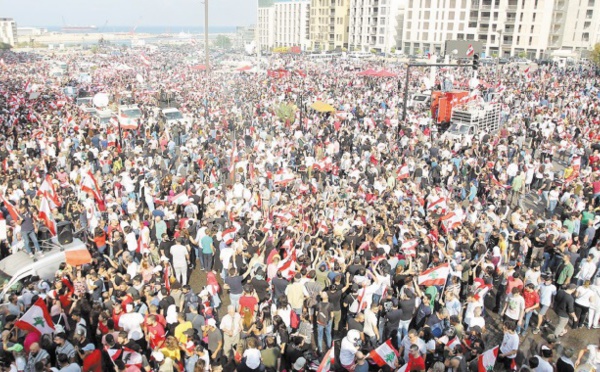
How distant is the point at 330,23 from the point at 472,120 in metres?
91.8

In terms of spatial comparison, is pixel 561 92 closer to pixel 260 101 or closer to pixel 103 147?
pixel 260 101

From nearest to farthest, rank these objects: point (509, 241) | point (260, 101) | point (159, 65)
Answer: point (509, 241) → point (260, 101) → point (159, 65)

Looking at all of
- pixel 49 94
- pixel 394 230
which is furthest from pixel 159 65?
pixel 394 230

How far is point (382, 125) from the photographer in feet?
79.4

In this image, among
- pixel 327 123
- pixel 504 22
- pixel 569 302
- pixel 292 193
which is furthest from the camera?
pixel 504 22

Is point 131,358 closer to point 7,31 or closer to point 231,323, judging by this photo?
point 231,323

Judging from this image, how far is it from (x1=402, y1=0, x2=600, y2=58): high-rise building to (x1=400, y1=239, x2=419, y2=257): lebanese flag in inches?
3086

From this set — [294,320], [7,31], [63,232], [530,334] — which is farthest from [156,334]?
[7,31]

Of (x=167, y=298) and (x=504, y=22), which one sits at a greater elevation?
(x=504, y=22)

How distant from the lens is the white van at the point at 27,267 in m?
8.91

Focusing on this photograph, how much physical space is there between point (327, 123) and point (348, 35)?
87842mm

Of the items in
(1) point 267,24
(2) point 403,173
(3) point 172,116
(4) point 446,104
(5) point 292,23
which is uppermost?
(1) point 267,24

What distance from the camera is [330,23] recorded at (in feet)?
356

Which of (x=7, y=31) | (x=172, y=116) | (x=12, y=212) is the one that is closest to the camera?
(x=12, y=212)
